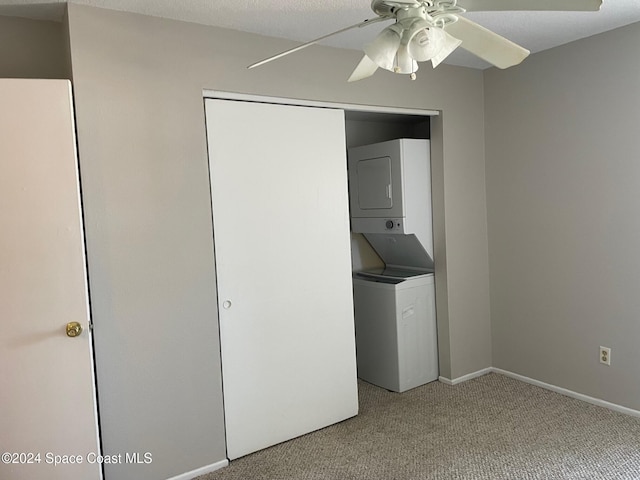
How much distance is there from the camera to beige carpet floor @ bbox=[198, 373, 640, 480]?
8.41ft

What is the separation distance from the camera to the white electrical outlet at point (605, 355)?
10.4 feet

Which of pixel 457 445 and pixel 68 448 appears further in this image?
pixel 457 445

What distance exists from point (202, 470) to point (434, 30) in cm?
235

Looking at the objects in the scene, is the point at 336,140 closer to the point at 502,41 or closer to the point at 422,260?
the point at 422,260

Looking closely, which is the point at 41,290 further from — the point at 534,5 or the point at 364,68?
the point at 534,5

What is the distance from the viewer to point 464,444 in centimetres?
282

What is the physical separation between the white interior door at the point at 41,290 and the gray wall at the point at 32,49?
392 mm

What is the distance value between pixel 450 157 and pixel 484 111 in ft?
1.64

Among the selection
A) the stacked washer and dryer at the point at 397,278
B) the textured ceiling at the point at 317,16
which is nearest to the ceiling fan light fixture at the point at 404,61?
the textured ceiling at the point at 317,16

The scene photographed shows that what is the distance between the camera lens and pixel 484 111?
380cm

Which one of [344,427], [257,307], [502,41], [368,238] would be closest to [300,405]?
[344,427]

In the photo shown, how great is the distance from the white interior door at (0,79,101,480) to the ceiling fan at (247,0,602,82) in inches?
48.9

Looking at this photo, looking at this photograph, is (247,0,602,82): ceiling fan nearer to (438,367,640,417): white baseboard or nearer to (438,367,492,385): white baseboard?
(438,367,640,417): white baseboard

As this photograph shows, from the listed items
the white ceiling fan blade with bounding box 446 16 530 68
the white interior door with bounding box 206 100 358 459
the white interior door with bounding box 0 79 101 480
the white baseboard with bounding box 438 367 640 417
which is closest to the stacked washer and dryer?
the white baseboard with bounding box 438 367 640 417
